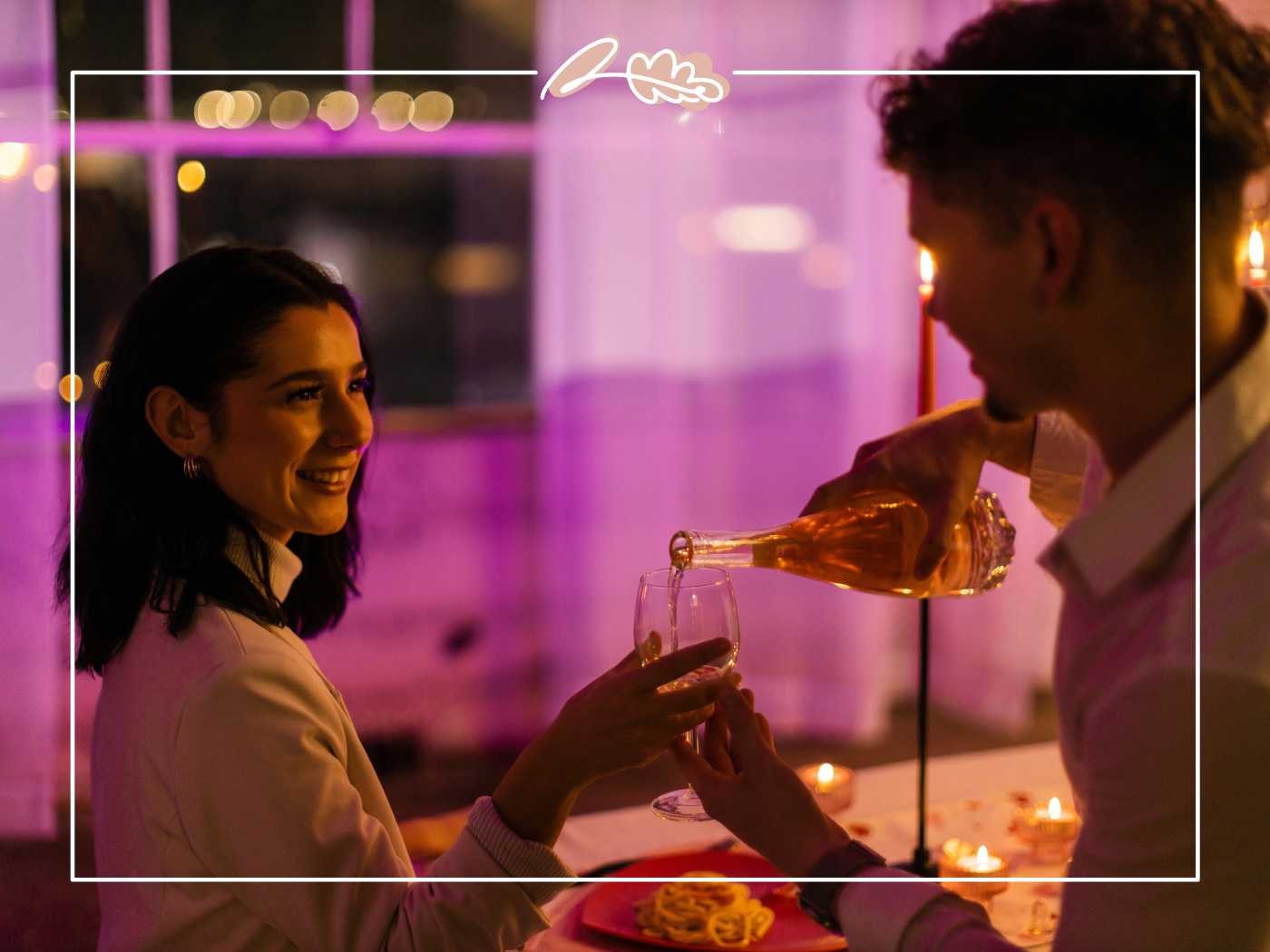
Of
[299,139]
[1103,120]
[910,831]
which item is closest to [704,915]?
[910,831]

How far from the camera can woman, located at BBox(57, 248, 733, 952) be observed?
1039mm

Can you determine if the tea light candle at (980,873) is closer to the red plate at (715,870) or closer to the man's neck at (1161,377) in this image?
the red plate at (715,870)

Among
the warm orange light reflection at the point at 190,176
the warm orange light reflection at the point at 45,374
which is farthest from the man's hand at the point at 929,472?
the warm orange light reflection at the point at 190,176

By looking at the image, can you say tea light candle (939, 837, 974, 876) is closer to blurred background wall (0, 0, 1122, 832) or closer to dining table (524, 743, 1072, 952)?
dining table (524, 743, 1072, 952)

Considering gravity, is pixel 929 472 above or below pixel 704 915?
above

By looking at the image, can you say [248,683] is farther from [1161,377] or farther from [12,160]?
[12,160]

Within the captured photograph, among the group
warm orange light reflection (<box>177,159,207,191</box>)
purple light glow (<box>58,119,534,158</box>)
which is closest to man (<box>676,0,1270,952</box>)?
purple light glow (<box>58,119,534,158</box>)

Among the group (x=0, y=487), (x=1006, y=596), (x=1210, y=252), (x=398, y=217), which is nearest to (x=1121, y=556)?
(x=1210, y=252)

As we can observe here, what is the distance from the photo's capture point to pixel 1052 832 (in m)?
1.38

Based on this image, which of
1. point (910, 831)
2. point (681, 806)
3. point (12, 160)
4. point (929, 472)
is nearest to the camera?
point (681, 806)

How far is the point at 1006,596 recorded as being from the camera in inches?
137

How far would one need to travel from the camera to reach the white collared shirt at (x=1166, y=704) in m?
0.80

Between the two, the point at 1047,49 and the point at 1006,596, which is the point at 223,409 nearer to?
the point at 1047,49

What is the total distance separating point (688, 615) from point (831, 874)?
0.24m
